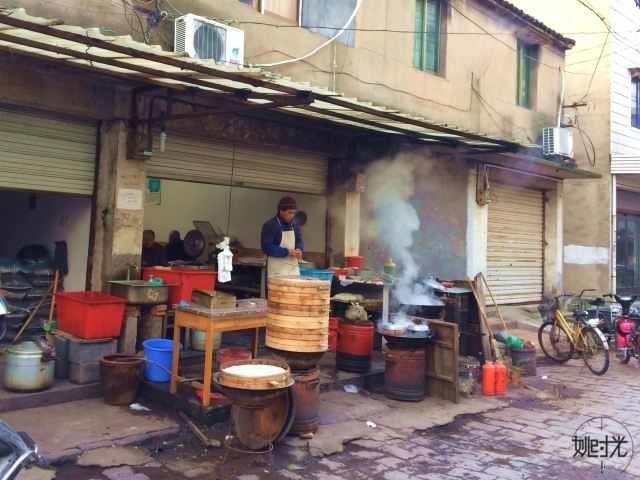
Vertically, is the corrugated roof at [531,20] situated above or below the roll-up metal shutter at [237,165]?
above

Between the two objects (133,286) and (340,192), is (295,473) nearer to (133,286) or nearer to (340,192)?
(133,286)

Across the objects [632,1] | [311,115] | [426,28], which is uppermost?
[632,1]

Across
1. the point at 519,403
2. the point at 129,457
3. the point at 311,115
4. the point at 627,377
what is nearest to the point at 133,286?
the point at 129,457

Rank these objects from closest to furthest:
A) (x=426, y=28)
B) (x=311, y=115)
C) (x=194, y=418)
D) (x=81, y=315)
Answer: (x=194, y=418) → (x=81, y=315) → (x=311, y=115) → (x=426, y=28)

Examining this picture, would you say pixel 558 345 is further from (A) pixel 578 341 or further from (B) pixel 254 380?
(B) pixel 254 380

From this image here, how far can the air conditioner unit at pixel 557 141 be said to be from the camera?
48.1 ft

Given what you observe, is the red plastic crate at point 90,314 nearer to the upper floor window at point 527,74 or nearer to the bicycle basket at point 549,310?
the bicycle basket at point 549,310

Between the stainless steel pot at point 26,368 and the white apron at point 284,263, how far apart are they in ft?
10.5

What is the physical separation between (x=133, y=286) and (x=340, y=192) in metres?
4.86

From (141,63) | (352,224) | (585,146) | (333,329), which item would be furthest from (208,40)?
(585,146)

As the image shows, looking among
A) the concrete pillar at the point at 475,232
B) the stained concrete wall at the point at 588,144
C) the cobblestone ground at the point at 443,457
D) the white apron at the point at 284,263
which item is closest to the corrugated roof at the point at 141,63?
the white apron at the point at 284,263

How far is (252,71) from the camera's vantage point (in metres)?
5.86

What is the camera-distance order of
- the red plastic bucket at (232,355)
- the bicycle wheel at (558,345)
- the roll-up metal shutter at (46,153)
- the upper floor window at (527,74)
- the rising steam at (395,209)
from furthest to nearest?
the upper floor window at (527,74)
the rising steam at (395,209)
the bicycle wheel at (558,345)
the roll-up metal shutter at (46,153)
the red plastic bucket at (232,355)

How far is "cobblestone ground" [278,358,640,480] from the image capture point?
17.0 feet
